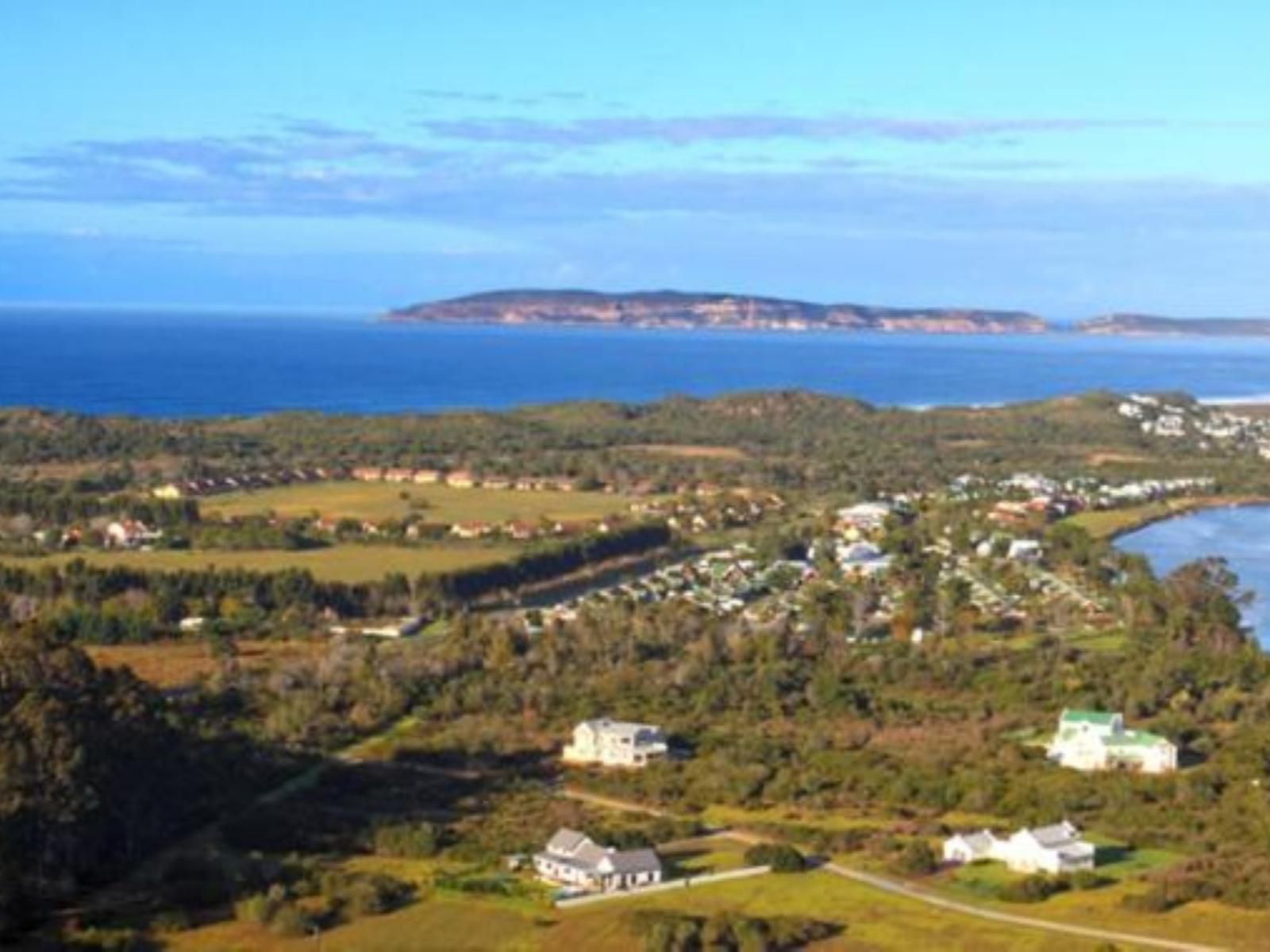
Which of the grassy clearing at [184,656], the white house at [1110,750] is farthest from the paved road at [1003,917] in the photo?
the grassy clearing at [184,656]

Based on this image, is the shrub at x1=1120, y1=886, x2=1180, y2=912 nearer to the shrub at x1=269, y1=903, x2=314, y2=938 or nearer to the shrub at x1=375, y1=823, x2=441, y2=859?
the shrub at x1=375, y1=823, x2=441, y2=859

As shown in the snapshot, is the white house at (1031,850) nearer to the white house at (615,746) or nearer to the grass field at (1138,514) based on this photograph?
the white house at (615,746)

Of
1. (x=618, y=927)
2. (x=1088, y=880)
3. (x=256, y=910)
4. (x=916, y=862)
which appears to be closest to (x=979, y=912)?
(x=916, y=862)

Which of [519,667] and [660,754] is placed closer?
[660,754]

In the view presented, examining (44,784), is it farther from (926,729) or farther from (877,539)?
(877,539)

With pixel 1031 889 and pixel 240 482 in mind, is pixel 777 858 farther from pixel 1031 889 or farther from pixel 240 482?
pixel 240 482

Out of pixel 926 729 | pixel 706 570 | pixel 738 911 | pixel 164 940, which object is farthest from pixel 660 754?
pixel 706 570
